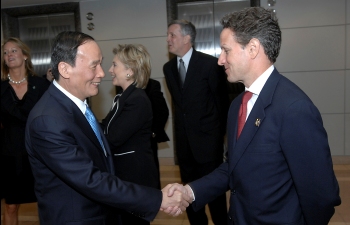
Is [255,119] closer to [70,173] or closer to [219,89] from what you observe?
[70,173]

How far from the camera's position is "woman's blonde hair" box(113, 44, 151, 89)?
2.75 metres

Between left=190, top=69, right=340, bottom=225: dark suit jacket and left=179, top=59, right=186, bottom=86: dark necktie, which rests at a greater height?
left=179, top=59, right=186, bottom=86: dark necktie

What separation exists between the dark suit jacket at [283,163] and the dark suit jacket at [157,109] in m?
2.37

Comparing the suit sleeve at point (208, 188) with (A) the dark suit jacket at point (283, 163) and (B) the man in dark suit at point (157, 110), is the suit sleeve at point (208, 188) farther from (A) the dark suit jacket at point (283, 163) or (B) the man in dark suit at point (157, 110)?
(B) the man in dark suit at point (157, 110)

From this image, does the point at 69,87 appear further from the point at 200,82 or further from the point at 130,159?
the point at 200,82

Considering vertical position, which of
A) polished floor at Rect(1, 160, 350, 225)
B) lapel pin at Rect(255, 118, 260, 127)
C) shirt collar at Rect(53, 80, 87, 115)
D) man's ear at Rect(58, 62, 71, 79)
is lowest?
polished floor at Rect(1, 160, 350, 225)

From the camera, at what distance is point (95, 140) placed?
5.63 ft

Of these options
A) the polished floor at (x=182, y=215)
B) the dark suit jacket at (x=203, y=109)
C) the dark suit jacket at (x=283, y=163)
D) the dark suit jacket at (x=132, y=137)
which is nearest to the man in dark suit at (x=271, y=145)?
the dark suit jacket at (x=283, y=163)

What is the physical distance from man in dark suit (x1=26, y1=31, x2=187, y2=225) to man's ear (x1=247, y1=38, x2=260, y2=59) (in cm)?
79

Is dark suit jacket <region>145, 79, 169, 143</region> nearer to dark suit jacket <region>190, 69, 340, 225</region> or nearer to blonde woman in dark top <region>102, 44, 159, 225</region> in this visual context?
blonde woman in dark top <region>102, 44, 159, 225</region>

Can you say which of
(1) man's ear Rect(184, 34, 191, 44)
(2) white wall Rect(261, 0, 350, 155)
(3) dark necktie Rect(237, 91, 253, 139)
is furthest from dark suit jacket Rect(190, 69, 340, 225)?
(2) white wall Rect(261, 0, 350, 155)

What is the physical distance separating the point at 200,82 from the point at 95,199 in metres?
2.05

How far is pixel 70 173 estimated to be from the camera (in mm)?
1552

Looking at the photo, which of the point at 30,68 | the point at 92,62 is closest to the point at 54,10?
the point at 30,68
